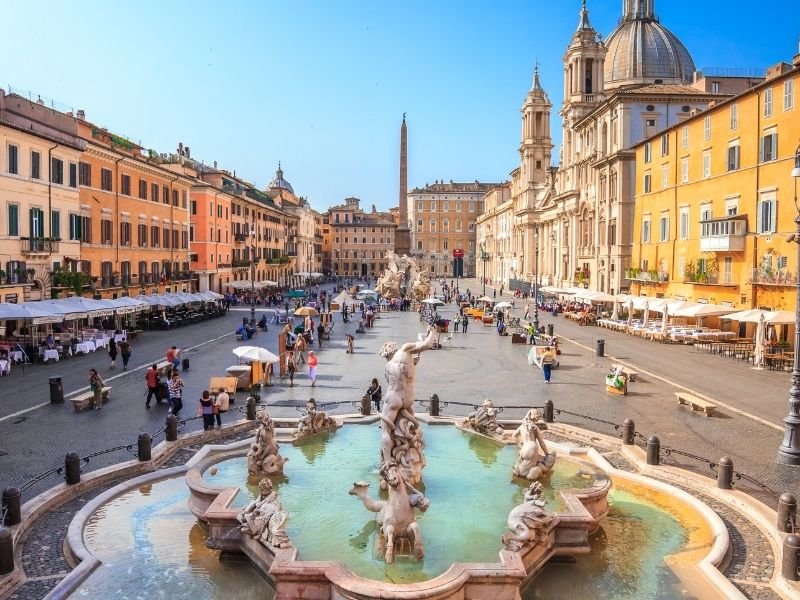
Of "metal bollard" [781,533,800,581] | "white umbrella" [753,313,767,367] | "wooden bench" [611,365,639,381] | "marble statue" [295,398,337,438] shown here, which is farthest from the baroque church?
"metal bollard" [781,533,800,581]

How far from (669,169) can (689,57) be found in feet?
105

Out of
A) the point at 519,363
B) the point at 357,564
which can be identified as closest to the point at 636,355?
the point at 519,363

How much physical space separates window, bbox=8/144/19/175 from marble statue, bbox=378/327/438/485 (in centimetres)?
2496

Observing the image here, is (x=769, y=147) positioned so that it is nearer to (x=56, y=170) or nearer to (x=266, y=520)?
(x=266, y=520)

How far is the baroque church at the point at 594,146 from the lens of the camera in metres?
50.2

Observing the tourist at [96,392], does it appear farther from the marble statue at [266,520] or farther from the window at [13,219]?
the window at [13,219]

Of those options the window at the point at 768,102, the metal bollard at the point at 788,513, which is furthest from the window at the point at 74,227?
the metal bollard at the point at 788,513

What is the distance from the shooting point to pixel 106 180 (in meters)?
39.2

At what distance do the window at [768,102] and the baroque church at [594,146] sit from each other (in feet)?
57.0

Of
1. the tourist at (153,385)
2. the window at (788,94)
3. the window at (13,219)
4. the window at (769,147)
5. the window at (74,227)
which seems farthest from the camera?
the window at (74,227)

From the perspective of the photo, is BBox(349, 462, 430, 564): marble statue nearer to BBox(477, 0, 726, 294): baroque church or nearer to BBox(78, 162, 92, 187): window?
BBox(78, 162, 92, 187): window

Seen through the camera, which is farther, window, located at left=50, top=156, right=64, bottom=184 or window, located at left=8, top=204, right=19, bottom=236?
window, located at left=50, top=156, right=64, bottom=184

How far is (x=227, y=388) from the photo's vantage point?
19984mm

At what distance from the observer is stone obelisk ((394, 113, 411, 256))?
72.9m
